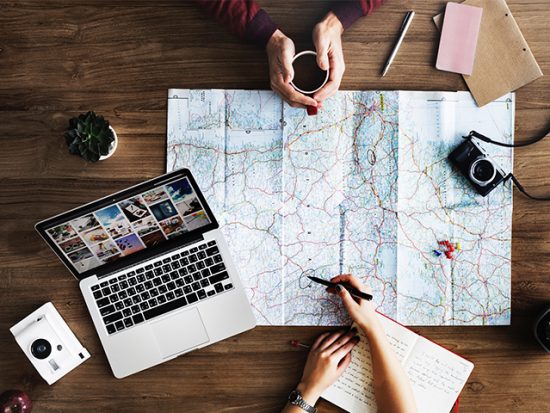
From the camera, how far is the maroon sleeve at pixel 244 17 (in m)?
1.13

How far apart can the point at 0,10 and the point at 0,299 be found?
65 centimetres

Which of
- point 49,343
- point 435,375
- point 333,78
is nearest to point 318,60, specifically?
point 333,78

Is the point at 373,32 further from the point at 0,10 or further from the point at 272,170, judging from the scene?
the point at 0,10

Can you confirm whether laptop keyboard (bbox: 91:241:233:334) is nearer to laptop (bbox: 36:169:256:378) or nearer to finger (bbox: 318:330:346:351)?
laptop (bbox: 36:169:256:378)

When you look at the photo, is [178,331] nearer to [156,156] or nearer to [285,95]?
[156,156]

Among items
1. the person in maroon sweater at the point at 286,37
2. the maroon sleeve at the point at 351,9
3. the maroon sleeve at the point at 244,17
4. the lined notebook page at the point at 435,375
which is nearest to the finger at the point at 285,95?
the person in maroon sweater at the point at 286,37

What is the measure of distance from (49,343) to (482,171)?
1.02 m

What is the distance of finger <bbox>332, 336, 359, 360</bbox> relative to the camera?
1155 mm

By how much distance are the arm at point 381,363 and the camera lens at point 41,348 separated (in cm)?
64

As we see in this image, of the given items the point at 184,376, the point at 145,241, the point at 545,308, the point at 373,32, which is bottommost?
the point at 184,376

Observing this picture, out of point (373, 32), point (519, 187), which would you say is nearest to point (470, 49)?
point (373, 32)

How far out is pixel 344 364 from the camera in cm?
117

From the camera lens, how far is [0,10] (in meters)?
1.18

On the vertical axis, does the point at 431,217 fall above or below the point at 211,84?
below
